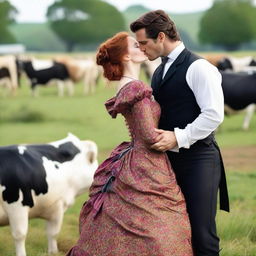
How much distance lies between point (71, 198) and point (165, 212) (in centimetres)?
246

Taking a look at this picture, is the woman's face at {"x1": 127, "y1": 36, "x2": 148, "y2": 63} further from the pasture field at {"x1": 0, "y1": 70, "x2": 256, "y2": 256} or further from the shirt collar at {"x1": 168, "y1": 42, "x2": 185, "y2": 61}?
the pasture field at {"x1": 0, "y1": 70, "x2": 256, "y2": 256}

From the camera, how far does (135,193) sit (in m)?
3.91

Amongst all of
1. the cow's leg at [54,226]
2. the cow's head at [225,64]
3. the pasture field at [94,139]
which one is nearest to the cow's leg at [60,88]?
the pasture field at [94,139]

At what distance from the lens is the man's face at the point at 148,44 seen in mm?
3879

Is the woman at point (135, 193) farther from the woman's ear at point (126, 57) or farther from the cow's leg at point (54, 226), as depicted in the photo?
the cow's leg at point (54, 226)

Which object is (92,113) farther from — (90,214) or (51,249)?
(90,214)

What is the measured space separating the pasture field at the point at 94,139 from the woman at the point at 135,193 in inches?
70.1

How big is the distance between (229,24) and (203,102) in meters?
90.8

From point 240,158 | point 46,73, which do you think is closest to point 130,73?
point 240,158

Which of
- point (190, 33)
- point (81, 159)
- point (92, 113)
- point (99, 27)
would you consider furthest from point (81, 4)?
point (81, 159)

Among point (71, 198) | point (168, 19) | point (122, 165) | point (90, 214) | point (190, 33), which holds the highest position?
point (168, 19)

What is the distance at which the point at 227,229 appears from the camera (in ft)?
20.2

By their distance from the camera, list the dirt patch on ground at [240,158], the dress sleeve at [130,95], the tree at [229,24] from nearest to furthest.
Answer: the dress sleeve at [130,95] → the dirt patch on ground at [240,158] → the tree at [229,24]

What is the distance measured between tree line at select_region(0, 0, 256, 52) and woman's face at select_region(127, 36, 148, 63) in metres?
82.1
